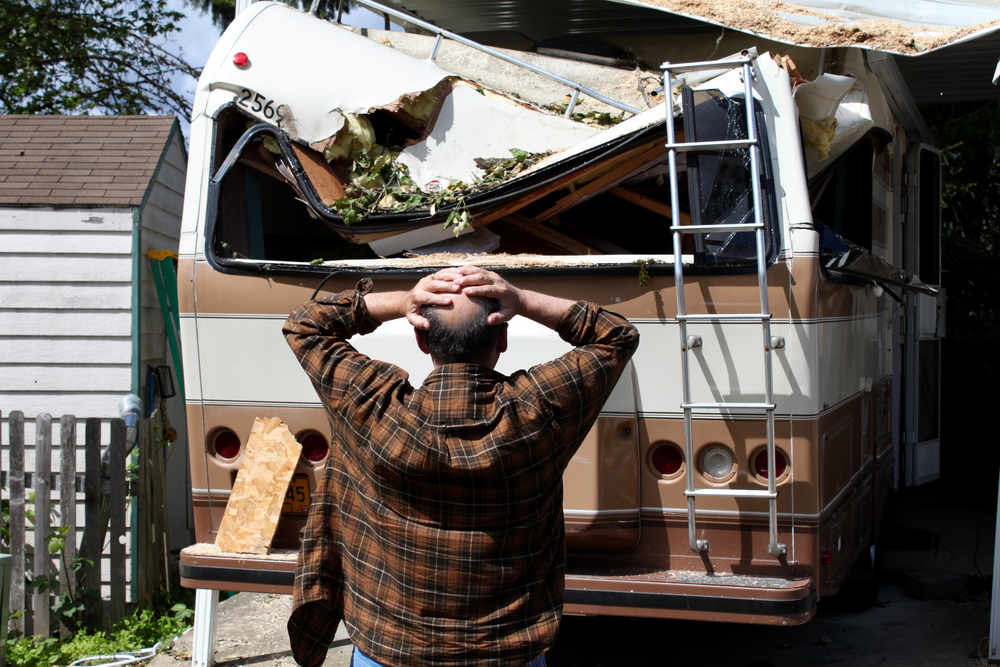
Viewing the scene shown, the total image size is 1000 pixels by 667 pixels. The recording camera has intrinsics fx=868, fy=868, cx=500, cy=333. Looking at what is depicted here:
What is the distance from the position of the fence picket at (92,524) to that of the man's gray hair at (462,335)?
4274 mm

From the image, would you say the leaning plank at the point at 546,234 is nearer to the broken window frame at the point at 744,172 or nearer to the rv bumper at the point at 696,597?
the broken window frame at the point at 744,172

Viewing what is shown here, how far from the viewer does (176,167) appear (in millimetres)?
7133

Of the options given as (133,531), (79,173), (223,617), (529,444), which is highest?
(79,173)

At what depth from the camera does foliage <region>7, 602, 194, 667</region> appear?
5.39m

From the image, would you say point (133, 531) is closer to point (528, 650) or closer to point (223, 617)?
point (223, 617)

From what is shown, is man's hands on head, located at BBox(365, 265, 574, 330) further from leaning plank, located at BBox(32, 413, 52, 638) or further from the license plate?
leaning plank, located at BBox(32, 413, 52, 638)

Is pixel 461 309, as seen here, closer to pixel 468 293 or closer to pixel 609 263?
pixel 468 293

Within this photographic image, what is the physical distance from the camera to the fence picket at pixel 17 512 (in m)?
5.64

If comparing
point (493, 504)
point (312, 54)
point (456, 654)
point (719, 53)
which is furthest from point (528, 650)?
point (719, 53)

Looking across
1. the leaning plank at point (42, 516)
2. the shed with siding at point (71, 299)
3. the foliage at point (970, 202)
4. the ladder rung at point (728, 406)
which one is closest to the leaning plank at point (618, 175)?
the ladder rung at point (728, 406)

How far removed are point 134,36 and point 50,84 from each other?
1.61 m

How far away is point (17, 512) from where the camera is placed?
567 cm

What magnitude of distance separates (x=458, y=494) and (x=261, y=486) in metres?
2.08

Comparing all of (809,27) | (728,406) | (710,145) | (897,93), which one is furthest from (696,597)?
(897,93)
